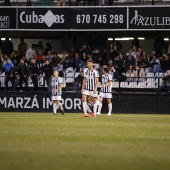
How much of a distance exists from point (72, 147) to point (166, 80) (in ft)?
61.6

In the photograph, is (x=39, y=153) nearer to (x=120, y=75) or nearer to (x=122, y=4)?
(x=120, y=75)

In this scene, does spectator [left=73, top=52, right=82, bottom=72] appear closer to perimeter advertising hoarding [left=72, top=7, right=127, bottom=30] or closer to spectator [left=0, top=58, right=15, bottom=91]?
perimeter advertising hoarding [left=72, top=7, right=127, bottom=30]

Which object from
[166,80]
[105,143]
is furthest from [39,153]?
[166,80]

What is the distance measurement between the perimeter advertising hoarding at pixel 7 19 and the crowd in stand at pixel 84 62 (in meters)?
1.43

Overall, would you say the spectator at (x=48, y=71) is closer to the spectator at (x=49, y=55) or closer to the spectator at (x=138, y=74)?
the spectator at (x=49, y=55)

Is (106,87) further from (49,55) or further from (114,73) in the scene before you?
(49,55)

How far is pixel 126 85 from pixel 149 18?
13.4 feet

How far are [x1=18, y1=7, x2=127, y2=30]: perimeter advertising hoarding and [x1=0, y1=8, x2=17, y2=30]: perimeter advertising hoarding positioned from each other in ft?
1.04

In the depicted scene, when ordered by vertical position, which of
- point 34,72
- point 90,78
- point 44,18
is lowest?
point 90,78

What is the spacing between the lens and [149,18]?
114ft

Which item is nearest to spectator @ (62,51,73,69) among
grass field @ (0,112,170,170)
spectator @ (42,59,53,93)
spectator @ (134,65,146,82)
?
spectator @ (42,59,53,93)

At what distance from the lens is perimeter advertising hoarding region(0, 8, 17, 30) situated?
36.2 metres

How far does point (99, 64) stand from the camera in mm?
35094

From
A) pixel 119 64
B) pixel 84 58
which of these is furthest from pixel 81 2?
pixel 119 64
